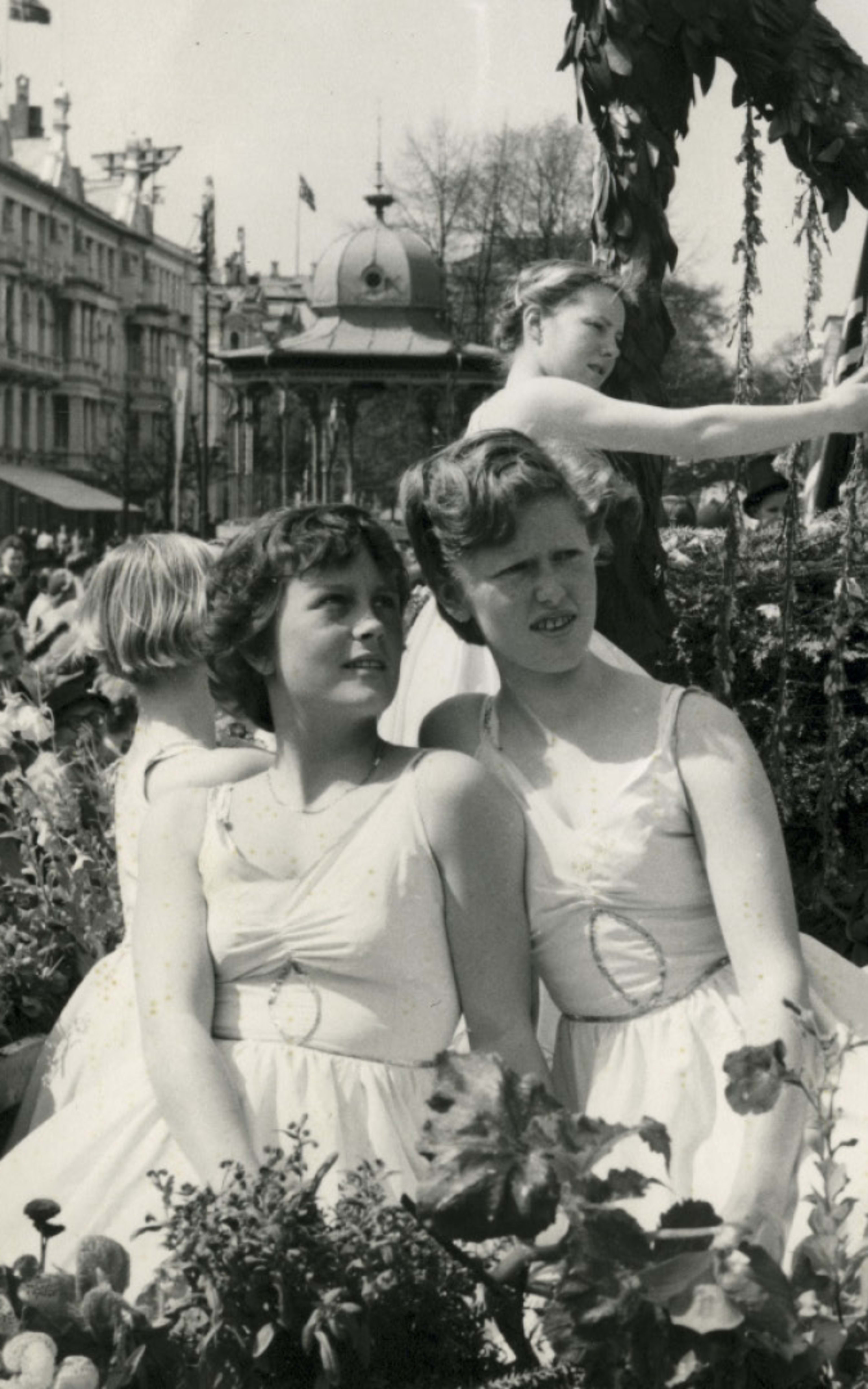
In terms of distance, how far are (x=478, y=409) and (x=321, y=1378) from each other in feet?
8.23

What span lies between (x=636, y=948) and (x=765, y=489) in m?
3.16

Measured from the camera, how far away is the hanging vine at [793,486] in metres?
3.66

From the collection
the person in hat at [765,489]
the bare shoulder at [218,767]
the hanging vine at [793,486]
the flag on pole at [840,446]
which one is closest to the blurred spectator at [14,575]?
the person in hat at [765,489]

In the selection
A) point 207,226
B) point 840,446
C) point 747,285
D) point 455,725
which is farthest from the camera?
point 207,226

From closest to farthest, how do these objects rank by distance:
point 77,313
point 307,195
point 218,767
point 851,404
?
point 218,767
point 851,404
point 307,195
point 77,313

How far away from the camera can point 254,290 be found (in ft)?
211

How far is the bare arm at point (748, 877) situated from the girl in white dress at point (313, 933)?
0.78 feet

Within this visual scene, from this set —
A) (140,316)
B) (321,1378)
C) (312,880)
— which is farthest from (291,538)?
(140,316)

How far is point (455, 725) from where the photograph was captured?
2.37 metres

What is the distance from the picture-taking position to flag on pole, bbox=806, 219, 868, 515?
4621 mm

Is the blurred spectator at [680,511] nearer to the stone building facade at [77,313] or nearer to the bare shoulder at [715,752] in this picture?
the bare shoulder at [715,752]

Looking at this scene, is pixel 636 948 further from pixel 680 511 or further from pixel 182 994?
pixel 680 511

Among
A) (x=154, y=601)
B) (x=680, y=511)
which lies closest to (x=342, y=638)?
(x=154, y=601)

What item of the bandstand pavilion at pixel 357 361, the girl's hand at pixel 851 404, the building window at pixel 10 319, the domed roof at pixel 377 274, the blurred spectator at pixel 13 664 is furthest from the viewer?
the building window at pixel 10 319
